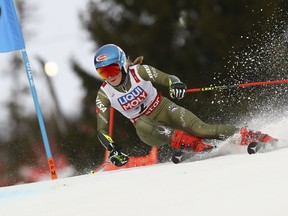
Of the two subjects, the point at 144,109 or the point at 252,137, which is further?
the point at 144,109

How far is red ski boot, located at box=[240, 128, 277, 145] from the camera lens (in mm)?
4461

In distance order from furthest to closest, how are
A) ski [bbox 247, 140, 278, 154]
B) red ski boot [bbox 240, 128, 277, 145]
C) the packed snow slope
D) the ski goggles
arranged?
the ski goggles < red ski boot [bbox 240, 128, 277, 145] < ski [bbox 247, 140, 278, 154] < the packed snow slope

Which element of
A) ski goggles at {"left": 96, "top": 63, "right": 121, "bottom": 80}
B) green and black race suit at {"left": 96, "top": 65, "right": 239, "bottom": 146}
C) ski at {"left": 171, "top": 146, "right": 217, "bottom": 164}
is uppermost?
ski goggles at {"left": 96, "top": 63, "right": 121, "bottom": 80}

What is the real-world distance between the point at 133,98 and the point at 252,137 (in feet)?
3.86

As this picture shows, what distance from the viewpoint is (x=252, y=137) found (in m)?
4.62

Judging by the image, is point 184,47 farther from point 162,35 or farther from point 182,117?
point 182,117

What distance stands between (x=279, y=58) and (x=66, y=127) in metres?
6.13

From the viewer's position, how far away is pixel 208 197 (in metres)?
2.30

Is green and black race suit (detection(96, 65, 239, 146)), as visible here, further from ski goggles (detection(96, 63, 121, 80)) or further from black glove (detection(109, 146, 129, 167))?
black glove (detection(109, 146, 129, 167))

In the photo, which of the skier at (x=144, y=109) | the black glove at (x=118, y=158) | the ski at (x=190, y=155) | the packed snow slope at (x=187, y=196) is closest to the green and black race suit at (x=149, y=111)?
the skier at (x=144, y=109)

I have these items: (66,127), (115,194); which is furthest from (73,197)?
(66,127)

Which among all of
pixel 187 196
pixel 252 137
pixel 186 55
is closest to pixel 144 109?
pixel 252 137

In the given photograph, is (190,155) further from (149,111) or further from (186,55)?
(186,55)

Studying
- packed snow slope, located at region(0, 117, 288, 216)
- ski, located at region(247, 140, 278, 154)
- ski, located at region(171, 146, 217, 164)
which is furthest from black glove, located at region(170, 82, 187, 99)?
packed snow slope, located at region(0, 117, 288, 216)
